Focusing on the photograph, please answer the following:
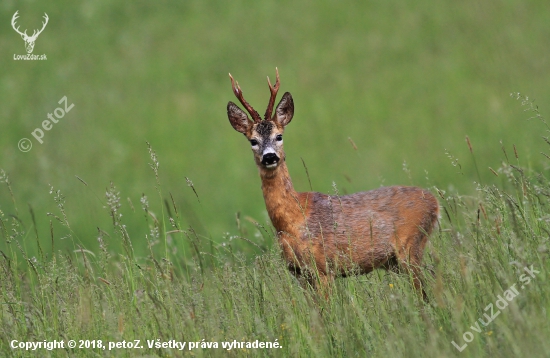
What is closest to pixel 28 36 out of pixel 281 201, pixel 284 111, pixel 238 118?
pixel 238 118

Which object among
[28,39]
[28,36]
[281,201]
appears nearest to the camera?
[281,201]

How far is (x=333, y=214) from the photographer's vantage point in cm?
719

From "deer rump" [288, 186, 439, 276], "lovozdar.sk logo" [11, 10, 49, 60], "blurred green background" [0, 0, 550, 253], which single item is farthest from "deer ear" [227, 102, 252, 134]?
"lovozdar.sk logo" [11, 10, 49, 60]

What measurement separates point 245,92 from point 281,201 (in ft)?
36.7

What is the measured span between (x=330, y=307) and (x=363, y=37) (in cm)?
1507

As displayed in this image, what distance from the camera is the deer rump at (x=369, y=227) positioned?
275 inches

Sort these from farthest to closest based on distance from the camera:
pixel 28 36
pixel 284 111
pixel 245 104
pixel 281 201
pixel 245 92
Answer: pixel 28 36, pixel 245 92, pixel 284 111, pixel 245 104, pixel 281 201

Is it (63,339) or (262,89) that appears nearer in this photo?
(63,339)

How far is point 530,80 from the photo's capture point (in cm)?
1708

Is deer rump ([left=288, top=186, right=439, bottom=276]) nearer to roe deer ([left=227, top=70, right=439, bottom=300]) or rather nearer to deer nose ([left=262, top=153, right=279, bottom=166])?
roe deer ([left=227, top=70, right=439, bottom=300])

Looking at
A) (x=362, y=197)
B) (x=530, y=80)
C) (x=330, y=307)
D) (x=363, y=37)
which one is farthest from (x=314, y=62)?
(x=330, y=307)

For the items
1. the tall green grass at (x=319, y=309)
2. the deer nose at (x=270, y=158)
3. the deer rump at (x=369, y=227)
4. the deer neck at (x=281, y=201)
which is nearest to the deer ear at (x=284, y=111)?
the deer neck at (x=281, y=201)

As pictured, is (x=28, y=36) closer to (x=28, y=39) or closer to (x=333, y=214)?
(x=28, y=39)

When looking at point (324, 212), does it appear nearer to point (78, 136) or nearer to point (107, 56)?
point (78, 136)
